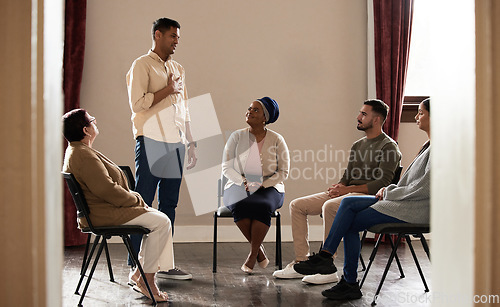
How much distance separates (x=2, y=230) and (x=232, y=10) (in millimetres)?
4395

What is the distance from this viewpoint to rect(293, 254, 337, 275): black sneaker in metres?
3.23

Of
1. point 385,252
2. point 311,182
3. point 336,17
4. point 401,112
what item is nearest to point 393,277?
point 385,252

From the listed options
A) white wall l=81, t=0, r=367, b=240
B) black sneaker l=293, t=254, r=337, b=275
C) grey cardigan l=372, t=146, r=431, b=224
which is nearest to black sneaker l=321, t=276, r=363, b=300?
black sneaker l=293, t=254, r=337, b=275

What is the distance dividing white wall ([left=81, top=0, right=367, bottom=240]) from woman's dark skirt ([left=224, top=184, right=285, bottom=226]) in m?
1.36

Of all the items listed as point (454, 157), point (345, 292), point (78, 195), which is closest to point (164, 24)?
point (78, 195)

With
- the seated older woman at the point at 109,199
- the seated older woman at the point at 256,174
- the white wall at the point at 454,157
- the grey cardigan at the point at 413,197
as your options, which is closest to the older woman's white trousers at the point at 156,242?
the seated older woman at the point at 109,199

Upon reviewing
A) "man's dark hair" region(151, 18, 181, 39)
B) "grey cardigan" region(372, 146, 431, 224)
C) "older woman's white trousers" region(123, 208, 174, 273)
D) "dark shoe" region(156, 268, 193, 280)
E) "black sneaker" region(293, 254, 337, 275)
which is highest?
"man's dark hair" region(151, 18, 181, 39)

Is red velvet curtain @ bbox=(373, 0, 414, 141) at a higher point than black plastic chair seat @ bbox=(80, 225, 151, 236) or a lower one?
higher

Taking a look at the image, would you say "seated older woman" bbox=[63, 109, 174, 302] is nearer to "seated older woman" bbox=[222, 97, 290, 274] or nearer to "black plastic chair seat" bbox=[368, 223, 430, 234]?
"seated older woman" bbox=[222, 97, 290, 274]

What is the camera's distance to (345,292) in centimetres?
307

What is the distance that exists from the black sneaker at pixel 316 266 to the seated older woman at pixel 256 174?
70 cm

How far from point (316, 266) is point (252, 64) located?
104 inches

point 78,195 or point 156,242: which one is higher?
point 78,195

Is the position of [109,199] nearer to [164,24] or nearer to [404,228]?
[164,24]
